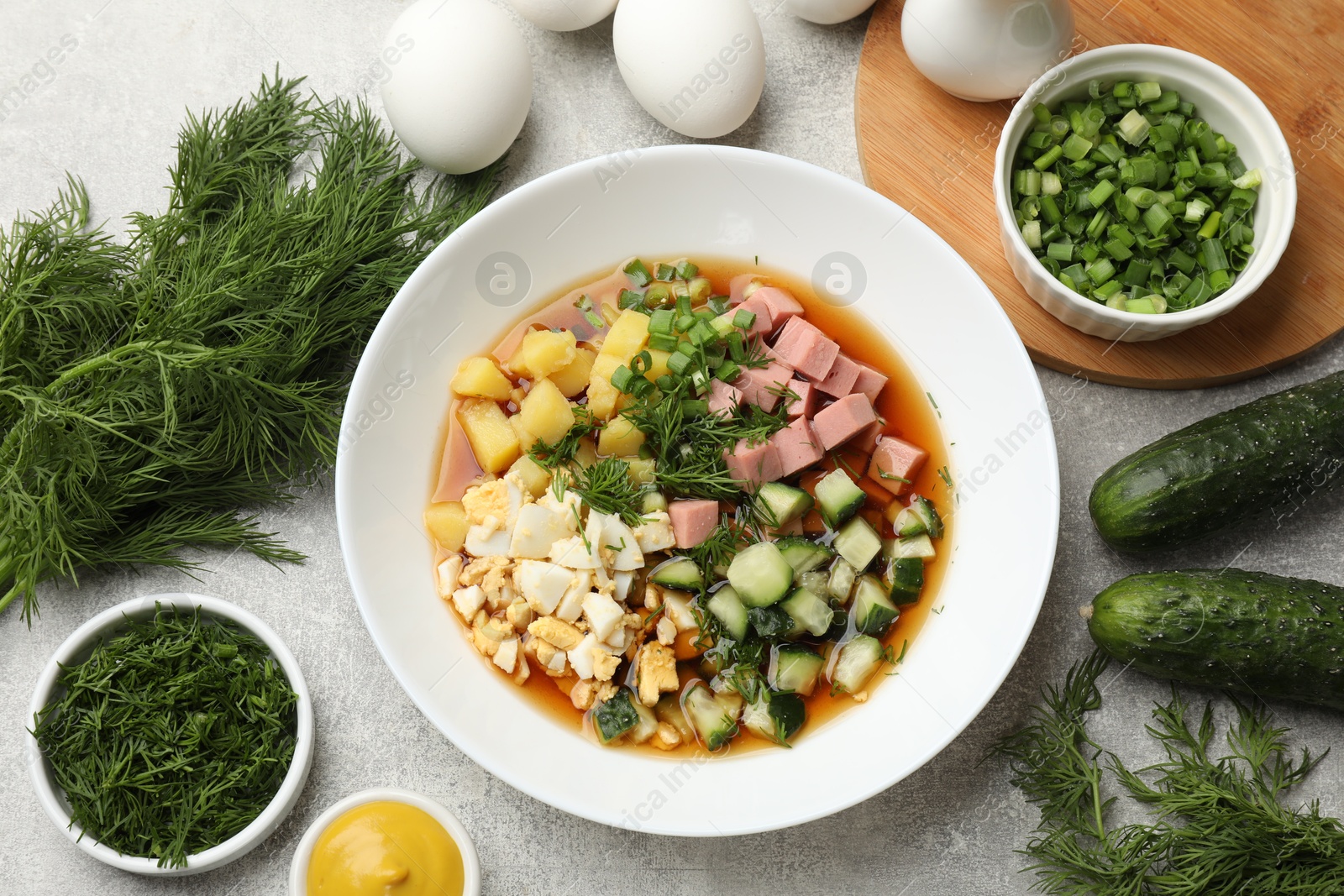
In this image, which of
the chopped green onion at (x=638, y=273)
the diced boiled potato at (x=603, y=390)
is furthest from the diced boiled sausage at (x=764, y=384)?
the chopped green onion at (x=638, y=273)

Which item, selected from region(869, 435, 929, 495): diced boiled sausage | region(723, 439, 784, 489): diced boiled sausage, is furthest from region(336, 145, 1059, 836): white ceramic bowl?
region(723, 439, 784, 489): diced boiled sausage

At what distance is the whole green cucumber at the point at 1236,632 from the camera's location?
2.45m

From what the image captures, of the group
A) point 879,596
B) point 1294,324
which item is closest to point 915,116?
point 1294,324

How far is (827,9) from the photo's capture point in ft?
8.96

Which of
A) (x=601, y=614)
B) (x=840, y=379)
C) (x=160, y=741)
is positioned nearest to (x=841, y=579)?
(x=840, y=379)

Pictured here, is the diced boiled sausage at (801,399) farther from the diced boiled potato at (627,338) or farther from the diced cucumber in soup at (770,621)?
the diced cucumber in soup at (770,621)

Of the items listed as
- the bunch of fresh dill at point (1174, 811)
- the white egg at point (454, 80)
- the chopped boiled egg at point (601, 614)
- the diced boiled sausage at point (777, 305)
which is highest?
the white egg at point (454, 80)

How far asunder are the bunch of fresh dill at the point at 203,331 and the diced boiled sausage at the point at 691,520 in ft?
3.39

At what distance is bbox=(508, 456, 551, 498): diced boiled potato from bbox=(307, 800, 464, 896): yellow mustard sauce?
36.3 inches

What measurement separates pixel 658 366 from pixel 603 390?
163mm

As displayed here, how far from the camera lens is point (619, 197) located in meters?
2.59

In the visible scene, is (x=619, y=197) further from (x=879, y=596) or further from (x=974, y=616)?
(x=974, y=616)

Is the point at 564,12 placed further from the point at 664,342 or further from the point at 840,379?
the point at 840,379

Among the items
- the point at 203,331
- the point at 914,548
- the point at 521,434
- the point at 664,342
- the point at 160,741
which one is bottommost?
the point at 914,548
